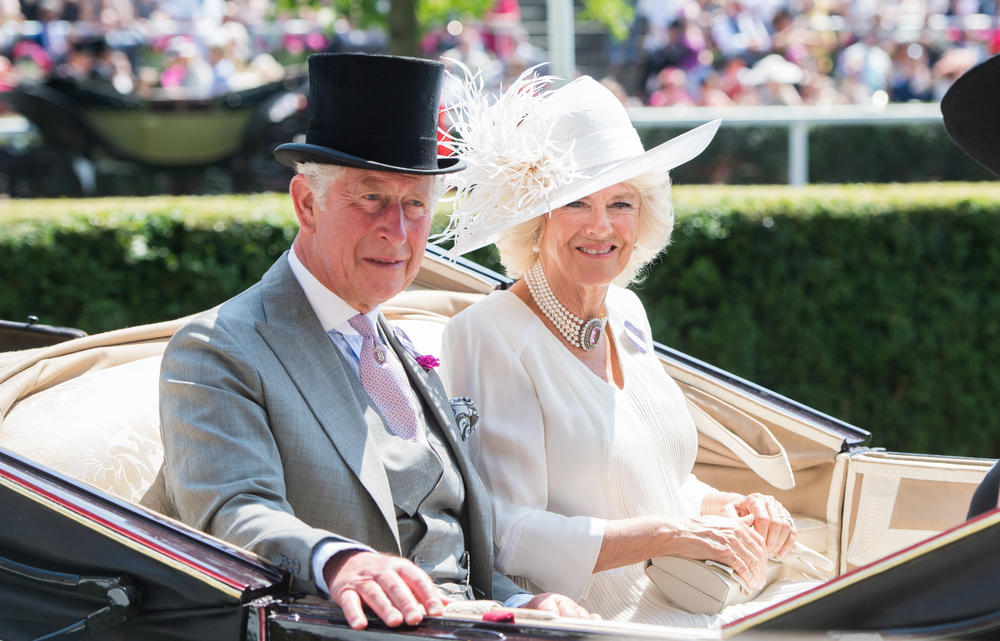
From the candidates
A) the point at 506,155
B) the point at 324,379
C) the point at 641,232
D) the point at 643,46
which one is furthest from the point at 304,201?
the point at 643,46

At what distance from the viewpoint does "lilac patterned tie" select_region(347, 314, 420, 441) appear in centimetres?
231

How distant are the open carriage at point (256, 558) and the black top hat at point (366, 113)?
2.35 ft

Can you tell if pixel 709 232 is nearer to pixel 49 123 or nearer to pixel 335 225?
pixel 335 225

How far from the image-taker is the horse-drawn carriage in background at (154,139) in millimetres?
9750

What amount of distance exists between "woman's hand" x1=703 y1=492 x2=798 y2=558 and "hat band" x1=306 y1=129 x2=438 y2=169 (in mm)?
1137

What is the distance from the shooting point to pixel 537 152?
2701mm

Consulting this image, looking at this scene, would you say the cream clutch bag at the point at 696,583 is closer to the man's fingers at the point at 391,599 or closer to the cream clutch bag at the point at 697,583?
the cream clutch bag at the point at 697,583

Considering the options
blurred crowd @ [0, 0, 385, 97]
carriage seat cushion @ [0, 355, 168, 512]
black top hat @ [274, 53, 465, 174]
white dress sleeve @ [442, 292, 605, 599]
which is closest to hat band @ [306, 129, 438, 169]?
black top hat @ [274, 53, 465, 174]

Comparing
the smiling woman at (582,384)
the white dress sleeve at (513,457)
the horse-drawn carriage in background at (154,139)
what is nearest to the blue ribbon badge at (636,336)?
the smiling woman at (582,384)

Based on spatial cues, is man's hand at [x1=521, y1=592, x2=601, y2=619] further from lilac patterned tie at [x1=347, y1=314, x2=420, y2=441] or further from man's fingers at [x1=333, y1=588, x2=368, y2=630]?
man's fingers at [x1=333, y1=588, x2=368, y2=630]

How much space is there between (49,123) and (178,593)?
873 cm

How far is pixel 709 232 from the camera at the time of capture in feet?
18.0

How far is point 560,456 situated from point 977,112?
1106mm

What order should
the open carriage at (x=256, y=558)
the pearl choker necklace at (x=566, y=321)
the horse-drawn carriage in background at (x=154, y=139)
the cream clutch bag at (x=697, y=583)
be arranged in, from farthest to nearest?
1. the horse-drawn carriage in background at (x=154, y=139)
2. the pearl choker necklace at (x=566, y=321)
3. the cream clutch bag at (x=697, y=583)
4. the open carriage at (x=256, y=558)
